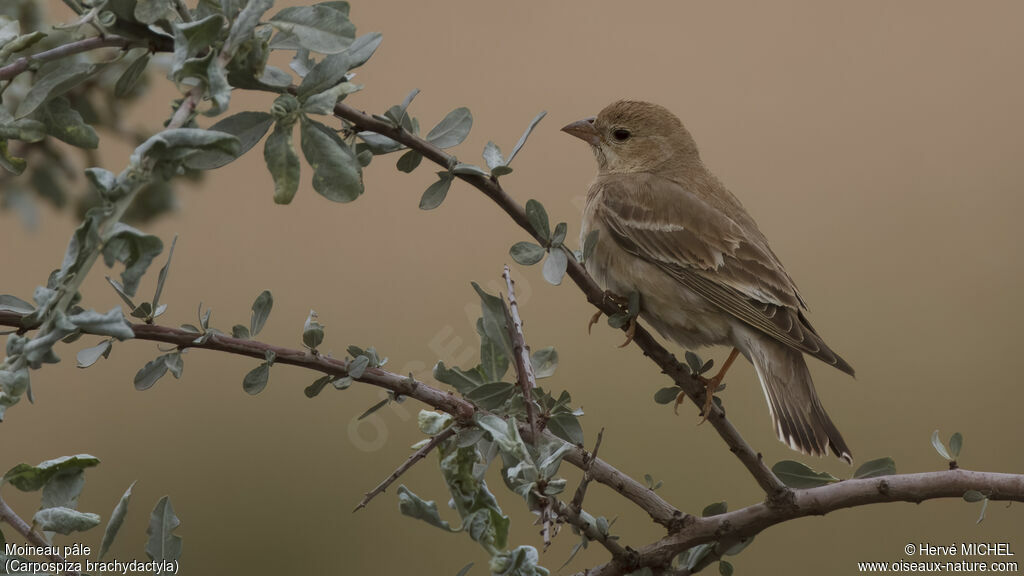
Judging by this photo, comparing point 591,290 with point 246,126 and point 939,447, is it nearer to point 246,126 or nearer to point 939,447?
point 939,447

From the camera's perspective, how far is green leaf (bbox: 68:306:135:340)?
0.93 meters

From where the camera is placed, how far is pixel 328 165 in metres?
1.16

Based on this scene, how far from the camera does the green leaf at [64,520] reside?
1.14m

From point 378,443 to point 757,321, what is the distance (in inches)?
47.0

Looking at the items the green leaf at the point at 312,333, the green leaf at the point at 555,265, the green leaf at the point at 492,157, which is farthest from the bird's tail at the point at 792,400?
the green leaf at the point at 312,333

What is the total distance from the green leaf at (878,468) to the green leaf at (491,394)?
2.28 feet

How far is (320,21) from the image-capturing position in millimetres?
1125

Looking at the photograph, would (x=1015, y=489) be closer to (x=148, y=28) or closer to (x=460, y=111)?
(x=460, y=111)

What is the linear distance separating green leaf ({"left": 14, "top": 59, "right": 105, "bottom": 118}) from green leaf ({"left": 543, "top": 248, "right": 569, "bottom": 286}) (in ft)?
2.42

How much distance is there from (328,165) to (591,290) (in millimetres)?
756

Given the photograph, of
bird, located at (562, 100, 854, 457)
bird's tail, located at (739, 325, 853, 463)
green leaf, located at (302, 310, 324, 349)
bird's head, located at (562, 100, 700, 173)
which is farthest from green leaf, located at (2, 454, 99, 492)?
bird's head, located at (562, 100, 700, 173)

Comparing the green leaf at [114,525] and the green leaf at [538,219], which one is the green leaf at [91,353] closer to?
the green leaf at [114,525]

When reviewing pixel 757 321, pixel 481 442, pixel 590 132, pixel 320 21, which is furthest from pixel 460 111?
pixel 590 132

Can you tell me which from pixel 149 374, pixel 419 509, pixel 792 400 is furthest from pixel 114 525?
pixel 792 400
